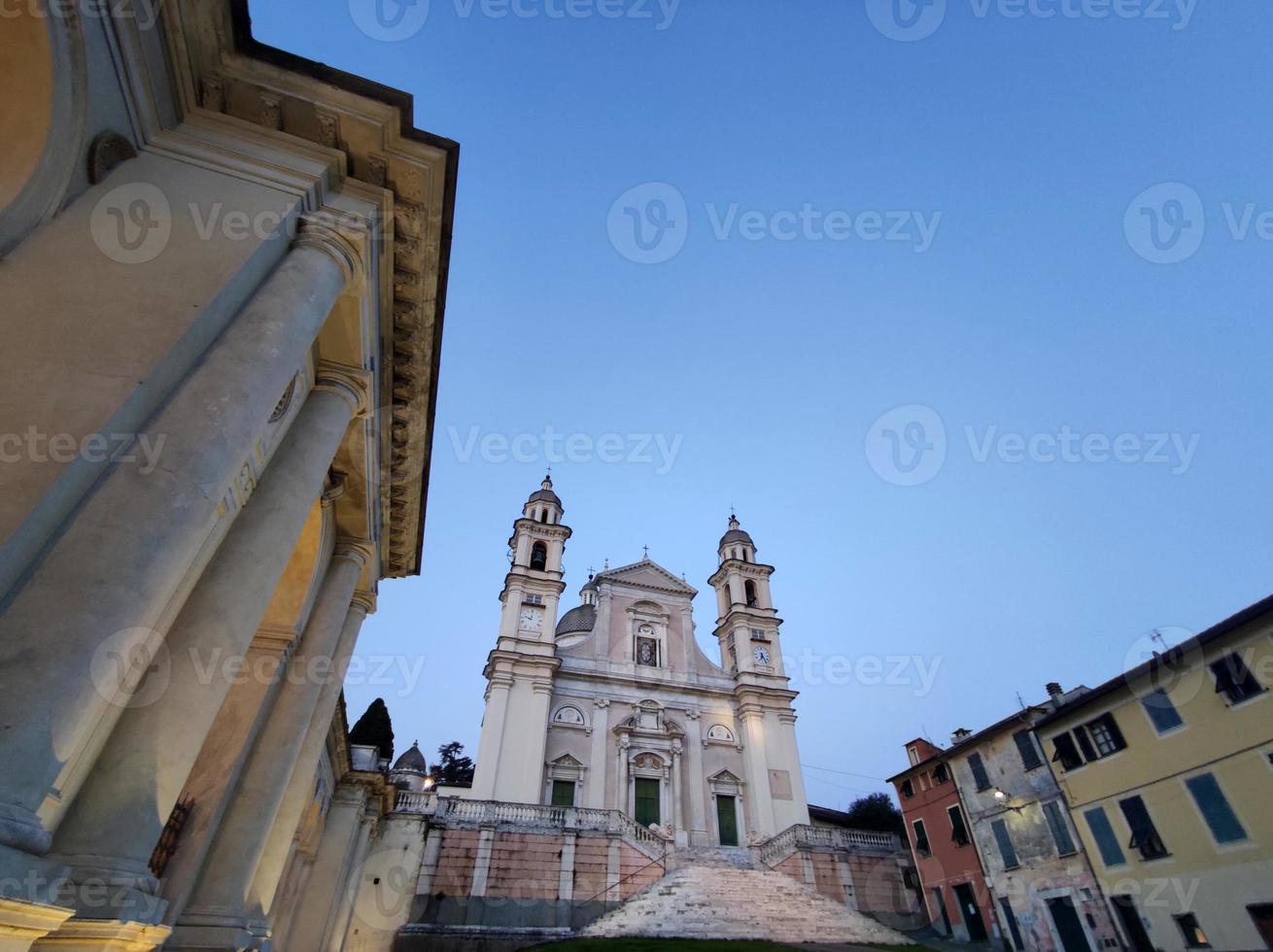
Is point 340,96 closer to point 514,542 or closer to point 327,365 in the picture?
point 327,365

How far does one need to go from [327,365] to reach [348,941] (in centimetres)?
1917

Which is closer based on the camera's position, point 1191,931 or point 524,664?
point 1191,931

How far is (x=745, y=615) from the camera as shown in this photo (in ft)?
119

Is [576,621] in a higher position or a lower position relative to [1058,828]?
higher

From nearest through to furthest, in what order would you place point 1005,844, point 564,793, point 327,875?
point 327,875 → point 1005,844 → point 564,793

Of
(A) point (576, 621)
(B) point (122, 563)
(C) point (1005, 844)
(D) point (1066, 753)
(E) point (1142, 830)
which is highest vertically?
(A) point (576, 621)

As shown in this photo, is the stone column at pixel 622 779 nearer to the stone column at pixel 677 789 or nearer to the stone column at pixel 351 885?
the stone column at pixel 677 789

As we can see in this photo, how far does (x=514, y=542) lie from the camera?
3556cm

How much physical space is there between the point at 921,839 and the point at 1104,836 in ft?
30.7

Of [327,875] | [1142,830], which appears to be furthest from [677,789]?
[327,875]

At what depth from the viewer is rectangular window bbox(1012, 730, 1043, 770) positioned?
22.7 metres

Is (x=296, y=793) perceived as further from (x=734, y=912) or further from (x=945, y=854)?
(x=945, y=854)

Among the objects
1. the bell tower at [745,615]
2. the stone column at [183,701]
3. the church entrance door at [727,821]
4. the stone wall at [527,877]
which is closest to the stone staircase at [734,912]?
the stone wall at [527,877]

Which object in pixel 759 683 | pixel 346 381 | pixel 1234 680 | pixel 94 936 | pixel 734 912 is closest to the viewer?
pixel 94 936
